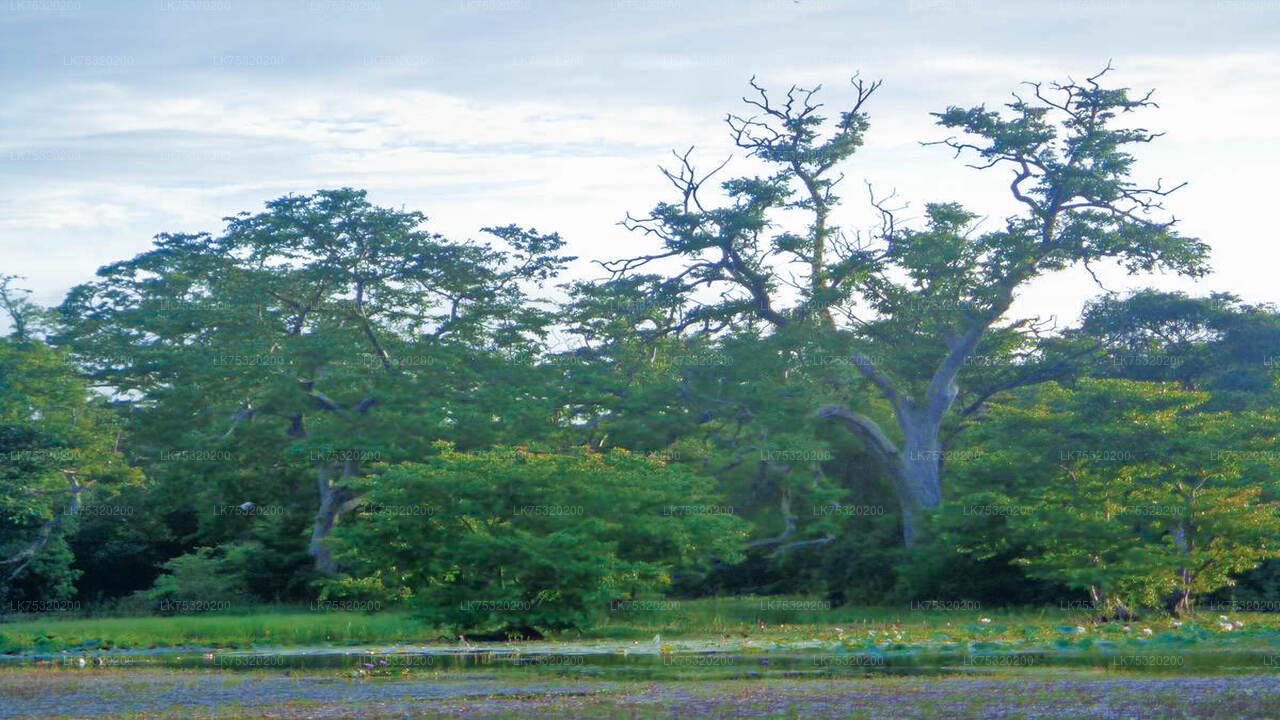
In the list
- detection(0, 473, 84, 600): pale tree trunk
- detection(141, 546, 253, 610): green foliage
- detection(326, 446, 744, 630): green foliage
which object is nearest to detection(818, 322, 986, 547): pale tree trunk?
detection(326, 446, 744, 630): green foliage

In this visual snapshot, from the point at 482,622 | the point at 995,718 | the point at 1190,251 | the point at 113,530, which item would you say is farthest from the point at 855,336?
the point at 995,718

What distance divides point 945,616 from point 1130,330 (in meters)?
17.5

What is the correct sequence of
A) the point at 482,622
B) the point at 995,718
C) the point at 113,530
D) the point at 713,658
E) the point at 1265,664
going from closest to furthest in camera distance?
the point at 995,718
the point at 1265,664
the point at 713,658
the point at 482,622
the point at 113,530

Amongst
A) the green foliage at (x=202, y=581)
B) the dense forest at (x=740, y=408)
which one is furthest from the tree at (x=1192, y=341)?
the green foliage at (x=202, y=581)

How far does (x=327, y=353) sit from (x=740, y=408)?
13.7m

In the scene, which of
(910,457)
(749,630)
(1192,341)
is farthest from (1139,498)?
(1192,341)

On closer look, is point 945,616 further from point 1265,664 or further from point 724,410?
point 1265,664

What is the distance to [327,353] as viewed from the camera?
137ft

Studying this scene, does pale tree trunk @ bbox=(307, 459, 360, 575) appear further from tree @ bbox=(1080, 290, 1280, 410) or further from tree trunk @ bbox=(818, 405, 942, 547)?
Answer: tree @ bbox=(1080, 290, 1280, 410)

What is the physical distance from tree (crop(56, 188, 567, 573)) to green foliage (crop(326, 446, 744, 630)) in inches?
530

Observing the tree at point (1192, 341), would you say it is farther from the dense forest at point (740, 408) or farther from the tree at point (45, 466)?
the tree at point (45, 466)

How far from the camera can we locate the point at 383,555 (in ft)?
81.1

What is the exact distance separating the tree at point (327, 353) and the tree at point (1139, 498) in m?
15.4

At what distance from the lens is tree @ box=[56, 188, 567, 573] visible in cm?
4056
